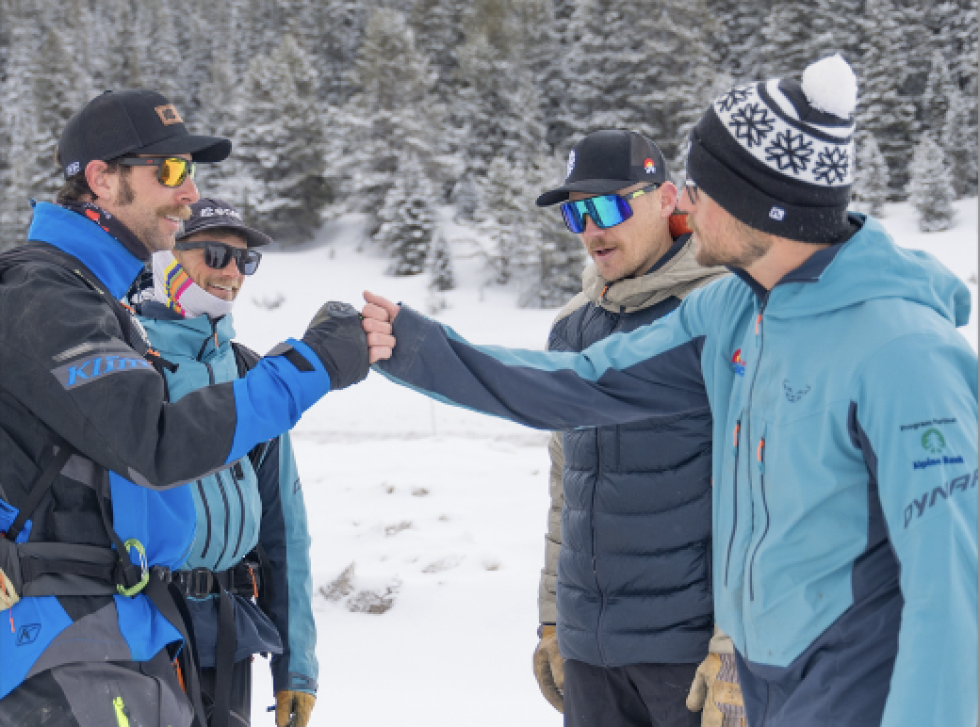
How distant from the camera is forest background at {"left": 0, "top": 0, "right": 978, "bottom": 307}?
25172 millimetres

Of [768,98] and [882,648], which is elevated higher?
[768,98]

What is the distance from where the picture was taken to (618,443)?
254cm

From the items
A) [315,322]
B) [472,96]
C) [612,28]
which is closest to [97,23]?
[472,96]

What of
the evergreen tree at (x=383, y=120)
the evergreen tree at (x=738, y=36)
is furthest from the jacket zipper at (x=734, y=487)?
the evergreen tree at (x=738, y=36)

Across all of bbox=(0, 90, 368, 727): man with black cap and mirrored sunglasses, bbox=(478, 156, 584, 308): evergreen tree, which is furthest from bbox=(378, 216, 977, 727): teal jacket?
bbox=(478, 156, 584, 308): evergreen tree

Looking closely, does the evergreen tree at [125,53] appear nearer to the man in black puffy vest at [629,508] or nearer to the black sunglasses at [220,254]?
the black sunglasses at [220,254]

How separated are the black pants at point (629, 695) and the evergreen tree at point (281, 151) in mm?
26654

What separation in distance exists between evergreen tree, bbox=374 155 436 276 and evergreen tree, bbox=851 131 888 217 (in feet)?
39.1

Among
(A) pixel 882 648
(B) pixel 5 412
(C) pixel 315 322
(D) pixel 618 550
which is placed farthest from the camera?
(D) pixel 618 550

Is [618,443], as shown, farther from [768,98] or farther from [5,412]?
[5,412]

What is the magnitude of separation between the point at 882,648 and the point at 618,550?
1.01 m

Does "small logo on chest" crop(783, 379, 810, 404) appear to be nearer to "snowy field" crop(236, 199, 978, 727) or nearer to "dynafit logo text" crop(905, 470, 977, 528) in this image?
"dynafit logo text" crop(905, 470, 977, 528)

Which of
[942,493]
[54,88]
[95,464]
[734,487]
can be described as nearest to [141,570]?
[95,464]

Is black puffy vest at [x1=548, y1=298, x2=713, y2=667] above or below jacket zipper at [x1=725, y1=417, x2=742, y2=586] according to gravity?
below
